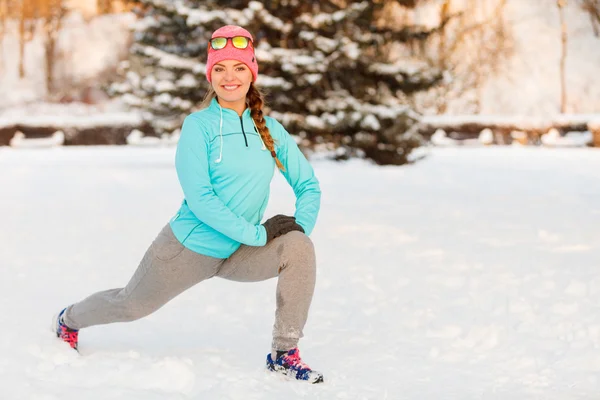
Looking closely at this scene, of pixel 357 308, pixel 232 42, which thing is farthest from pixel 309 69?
pixel 232 42

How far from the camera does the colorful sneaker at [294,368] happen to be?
355 centimetres

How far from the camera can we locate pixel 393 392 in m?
3.54

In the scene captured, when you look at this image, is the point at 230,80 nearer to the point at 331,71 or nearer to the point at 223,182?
the point at 223,182

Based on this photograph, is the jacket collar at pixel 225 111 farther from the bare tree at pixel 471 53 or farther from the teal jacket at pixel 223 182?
the bare tree at pixel 471 53

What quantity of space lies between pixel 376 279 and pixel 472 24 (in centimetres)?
3537

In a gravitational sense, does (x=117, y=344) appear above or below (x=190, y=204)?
below

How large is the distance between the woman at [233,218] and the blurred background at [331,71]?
1339 cm

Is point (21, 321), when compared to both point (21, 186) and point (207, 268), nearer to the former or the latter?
point (207, 268)

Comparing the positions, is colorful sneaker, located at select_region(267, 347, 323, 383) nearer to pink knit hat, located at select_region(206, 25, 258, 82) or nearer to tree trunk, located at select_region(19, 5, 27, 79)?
pink knit hat, located at select_region(206, 25, 258, 82)

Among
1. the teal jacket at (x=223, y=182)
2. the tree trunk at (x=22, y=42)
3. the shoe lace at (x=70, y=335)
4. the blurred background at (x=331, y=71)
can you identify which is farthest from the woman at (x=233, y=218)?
the tree trunk at (x=22, y=42)

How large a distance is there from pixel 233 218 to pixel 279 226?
0.81ft

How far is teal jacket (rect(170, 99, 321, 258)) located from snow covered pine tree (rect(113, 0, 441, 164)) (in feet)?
43.8

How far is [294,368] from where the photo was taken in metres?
3.56

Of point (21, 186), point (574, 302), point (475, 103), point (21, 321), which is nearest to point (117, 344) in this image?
point (21, 321)
